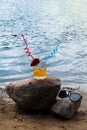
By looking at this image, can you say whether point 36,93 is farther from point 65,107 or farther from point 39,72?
point 65,107

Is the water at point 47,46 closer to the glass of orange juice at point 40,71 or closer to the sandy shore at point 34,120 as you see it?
the sandy shore at point 34,120

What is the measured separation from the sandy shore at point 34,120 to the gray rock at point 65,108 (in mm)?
123

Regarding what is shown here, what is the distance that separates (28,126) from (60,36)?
1382 centimetres

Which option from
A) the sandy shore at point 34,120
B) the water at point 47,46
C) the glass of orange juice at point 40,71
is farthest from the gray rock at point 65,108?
the water at point 47,46

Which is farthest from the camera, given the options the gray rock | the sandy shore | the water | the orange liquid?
the water

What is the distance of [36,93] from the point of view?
7812mm

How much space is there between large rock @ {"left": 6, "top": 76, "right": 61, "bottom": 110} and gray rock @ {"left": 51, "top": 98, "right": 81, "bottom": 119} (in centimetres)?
17

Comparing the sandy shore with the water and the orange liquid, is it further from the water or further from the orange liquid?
the water

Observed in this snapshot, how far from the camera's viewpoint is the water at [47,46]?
12359mm

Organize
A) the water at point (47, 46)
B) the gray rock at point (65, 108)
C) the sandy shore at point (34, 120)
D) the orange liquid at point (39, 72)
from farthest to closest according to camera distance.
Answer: the water at point (47, 46)
the orange liquid at point (39, 72)
the gray rock at point (65, 108)
the sandy shore at point (34, 120)

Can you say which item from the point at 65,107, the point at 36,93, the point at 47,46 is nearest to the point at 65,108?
the point at 65,107

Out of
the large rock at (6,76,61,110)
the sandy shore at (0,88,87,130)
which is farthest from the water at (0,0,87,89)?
the large rock at (6,76,61,110)

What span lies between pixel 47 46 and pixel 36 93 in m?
9.73

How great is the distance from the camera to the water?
12.4 meters
